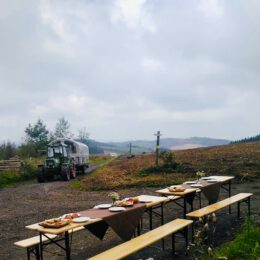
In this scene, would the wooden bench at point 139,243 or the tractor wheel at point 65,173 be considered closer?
the wooden bench at point 139,243

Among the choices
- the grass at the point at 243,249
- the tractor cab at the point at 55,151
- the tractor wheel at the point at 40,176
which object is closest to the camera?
the grass at the point at 243,249

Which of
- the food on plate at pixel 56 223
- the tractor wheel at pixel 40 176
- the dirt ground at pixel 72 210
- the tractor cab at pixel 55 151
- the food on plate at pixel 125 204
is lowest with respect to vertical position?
the dirt ground at pixel 72 210

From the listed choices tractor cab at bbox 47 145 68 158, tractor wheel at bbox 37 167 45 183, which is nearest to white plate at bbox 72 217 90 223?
tractor wheel at bbox 37 167 45 183

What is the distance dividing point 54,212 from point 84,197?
3.01 meters

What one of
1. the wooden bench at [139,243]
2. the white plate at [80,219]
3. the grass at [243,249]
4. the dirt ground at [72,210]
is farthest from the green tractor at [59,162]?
the grass at [243,249]

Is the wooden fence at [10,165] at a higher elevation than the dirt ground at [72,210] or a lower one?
higher

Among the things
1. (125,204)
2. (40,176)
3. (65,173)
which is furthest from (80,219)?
(40,176)

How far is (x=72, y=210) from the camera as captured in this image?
35.5 feet

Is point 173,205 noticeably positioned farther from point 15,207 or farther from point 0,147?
point 0,147

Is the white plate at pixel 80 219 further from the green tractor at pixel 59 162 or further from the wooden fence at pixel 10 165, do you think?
the wooden fence at pixel 10 165

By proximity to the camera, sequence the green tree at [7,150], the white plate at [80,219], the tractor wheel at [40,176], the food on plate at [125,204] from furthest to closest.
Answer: the green tree at [7,150], the tractor wheel at [40,176], the food on plate at [125,204], the white plate at [80,219]

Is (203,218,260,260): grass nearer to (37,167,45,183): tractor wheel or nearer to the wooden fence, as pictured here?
(37,167,45,183): tractor wheel

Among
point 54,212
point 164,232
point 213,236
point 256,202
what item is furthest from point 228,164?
point 164,232

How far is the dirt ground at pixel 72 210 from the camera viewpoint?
261 inches
